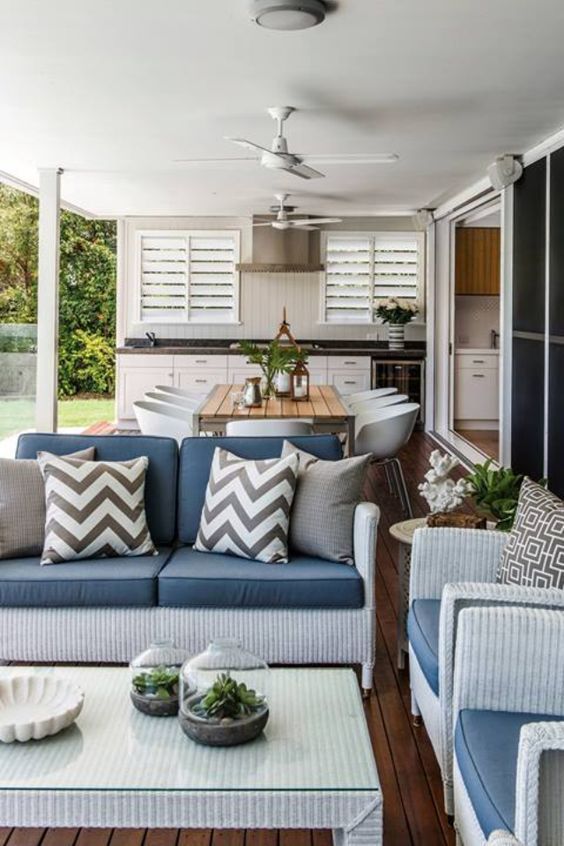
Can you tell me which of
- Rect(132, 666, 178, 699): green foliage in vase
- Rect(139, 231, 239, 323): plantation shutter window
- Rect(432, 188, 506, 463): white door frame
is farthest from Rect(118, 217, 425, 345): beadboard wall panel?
Rect(132, 666, 178, 699): green foliage in vase

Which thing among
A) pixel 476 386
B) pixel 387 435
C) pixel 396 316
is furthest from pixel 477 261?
pixel 387 435

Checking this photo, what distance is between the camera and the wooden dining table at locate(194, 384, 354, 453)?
5820 millimetres

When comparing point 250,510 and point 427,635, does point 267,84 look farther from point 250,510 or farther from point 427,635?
point 427,635

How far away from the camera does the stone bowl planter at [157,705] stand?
2328 mm

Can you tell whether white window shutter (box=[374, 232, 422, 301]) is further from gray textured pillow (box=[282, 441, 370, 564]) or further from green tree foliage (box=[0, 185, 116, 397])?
gray textured pillow (box=[282, 441, 370, 564])

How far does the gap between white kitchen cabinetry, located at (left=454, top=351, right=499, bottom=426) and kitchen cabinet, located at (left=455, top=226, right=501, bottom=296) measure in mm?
858

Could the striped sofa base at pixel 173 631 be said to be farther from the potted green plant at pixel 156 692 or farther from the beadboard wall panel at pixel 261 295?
the beadboard wall panel at pixel 261 295

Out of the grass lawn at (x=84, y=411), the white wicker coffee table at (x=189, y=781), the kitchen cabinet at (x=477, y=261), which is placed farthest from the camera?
the grass lawn at (x=84, y=411)

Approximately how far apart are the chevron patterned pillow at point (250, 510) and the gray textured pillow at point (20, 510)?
25.1 inches

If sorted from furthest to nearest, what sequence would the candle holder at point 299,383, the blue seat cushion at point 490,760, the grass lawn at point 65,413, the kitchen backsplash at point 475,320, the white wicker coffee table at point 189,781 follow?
the kitchen backsplash at point 475,320, the grass lawn at point 65,413, the candle holder at point 299,383, the white wicker coffee table at point 189,781, the blue seat cushion at point 490,760

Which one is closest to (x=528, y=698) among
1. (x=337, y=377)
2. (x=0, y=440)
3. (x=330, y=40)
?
(x=330, y=40)

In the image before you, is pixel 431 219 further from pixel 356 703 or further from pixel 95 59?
pixel 356 703

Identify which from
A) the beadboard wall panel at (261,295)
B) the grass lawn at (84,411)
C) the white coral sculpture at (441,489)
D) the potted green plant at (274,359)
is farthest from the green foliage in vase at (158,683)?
the grass lawn at (84,411)

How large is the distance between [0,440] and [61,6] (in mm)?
4313
